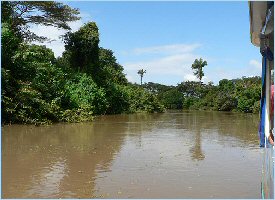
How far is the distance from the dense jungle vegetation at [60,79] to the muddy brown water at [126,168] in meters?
3.68

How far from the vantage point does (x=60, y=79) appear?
21109 mm

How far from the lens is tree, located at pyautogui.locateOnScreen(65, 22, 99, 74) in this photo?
87.0ft

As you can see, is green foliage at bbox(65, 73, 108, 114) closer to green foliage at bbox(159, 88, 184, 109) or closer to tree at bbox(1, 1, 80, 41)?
tree at bbox(1, 1, 80, 41)

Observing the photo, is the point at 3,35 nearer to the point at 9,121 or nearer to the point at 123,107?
the point at 9,121

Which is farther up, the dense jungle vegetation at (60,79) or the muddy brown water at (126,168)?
the dense jungle vegetation at (60,79)

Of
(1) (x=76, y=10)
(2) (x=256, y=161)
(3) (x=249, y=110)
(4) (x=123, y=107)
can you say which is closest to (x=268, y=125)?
(2) (x=256, y=161)

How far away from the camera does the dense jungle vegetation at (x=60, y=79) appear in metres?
15.6

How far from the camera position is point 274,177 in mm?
3316

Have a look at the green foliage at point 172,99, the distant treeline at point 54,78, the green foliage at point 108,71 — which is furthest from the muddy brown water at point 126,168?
the green foliage at point 172,99

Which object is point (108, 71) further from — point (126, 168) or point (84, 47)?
point (126, 168)

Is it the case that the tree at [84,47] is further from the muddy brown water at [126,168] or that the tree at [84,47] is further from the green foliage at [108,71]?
the muddy brown water at [126,168]

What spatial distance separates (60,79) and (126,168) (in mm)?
14244

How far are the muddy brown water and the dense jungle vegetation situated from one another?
3684 mm

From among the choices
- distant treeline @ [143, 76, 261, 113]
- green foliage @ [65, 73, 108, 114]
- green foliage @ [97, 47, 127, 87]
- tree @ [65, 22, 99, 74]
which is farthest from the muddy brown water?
distant treeline @ [143, 76, 261, 113]
